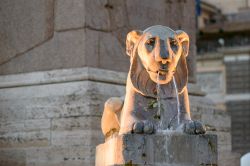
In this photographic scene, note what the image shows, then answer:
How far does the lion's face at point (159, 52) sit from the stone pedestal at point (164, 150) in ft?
2.16

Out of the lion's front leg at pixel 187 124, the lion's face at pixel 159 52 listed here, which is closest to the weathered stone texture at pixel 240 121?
the lion's front leg at pixel 187 124

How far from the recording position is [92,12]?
10164 millimetres

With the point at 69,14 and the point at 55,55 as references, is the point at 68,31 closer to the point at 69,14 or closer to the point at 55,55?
the point at 69,14

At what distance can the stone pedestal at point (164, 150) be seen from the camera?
20.6 ft

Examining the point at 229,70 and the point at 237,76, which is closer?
the point at 229,70

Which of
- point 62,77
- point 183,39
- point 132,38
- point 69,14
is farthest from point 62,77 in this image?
Result: point 183,39

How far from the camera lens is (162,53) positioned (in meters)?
6.66

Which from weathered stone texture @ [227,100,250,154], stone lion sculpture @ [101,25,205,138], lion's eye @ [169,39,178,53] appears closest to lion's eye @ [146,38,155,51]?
stone lion sculpture @ [101,25,205,138]

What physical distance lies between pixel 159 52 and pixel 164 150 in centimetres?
93

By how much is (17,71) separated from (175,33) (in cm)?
429

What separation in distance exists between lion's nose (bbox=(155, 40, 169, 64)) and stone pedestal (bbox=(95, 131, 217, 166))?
71 cm

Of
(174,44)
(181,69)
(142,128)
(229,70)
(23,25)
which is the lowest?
(142,128)

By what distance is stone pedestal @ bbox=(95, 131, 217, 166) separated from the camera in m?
6.27

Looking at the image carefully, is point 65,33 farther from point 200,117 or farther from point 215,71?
point 215,71
